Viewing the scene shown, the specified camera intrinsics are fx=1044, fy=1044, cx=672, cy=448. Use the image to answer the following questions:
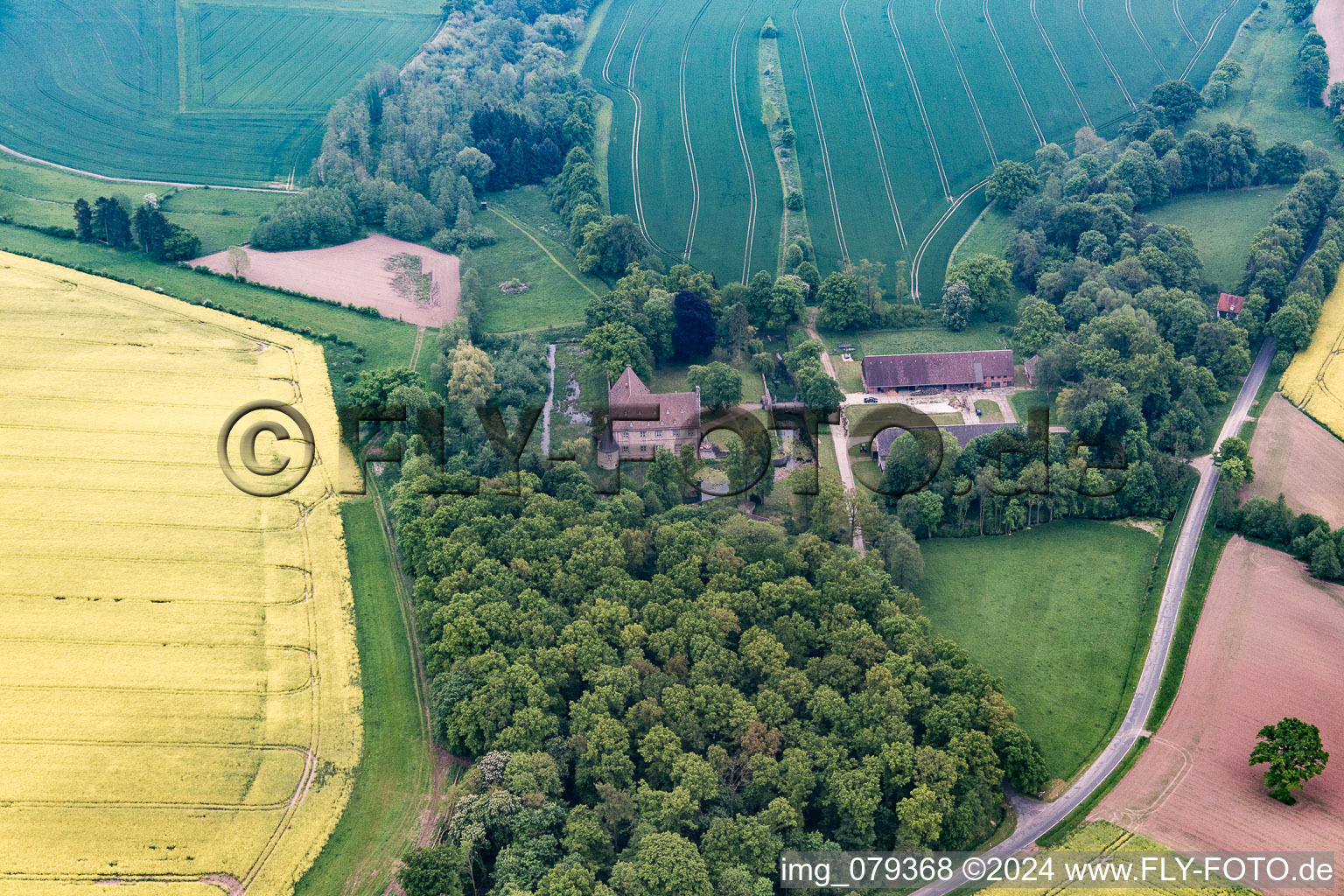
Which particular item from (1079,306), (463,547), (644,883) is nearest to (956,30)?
(1079,306)

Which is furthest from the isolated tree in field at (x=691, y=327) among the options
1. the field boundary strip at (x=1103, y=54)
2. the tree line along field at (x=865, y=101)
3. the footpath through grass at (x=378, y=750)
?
the field boundary strip at (x=1103, y=54)

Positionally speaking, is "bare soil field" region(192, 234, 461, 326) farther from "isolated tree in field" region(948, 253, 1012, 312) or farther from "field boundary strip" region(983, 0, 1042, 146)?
"field boundary strip" region(983, 0, 1042, 146)

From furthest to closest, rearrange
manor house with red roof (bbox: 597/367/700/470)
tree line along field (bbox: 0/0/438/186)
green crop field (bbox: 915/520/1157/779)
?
tree line along field (bbox: 0/0/438/186), manor house with red roof (bbox: 597/367/700/470), green crop field (bbox: 915/520/1157/779)

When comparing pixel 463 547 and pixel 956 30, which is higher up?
pixel 956 30

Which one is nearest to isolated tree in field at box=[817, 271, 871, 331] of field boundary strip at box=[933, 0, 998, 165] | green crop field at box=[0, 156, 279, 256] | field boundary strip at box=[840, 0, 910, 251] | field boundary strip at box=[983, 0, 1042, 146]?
field boundary strip at box=[840, 0, 910, 251]

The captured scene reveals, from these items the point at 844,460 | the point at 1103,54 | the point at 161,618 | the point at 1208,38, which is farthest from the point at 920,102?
the point at 161,618

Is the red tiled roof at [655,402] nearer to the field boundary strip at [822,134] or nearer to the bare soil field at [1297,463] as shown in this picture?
the field boundary strip at [822,134]

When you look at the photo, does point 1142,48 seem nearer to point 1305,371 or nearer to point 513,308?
point 1305,371
